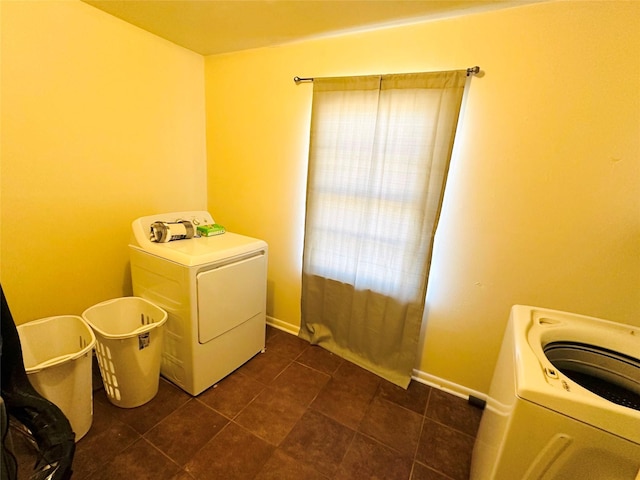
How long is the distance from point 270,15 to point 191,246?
1.47 metres

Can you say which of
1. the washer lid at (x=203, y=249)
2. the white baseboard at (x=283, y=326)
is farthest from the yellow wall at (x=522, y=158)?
the white baseboard at (x=283, y=326)

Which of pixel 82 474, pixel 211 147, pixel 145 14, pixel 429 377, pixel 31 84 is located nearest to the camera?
pixel 82 474

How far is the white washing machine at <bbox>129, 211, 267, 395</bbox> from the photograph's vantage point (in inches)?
61.9

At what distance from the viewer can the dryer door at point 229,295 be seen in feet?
5.28

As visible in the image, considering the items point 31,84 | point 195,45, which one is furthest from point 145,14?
point 31,84

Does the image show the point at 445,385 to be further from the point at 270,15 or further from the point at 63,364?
the point at 270,15

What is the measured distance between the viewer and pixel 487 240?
1.65 meters

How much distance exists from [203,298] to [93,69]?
1.62 meters

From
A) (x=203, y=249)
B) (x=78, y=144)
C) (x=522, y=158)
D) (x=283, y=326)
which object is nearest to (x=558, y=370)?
(x=522, y=158)

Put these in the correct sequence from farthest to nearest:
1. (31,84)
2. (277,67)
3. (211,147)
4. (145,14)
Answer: (211,147) < (277,67) < (145,14) < (31,84)

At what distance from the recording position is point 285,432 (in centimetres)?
153

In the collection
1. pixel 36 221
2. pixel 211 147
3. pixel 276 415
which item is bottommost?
pixel 276 415

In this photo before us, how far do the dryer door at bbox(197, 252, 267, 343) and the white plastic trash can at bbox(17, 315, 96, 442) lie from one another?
535 millimetres

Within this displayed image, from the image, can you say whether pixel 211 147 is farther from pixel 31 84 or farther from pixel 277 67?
pixel 31 84
